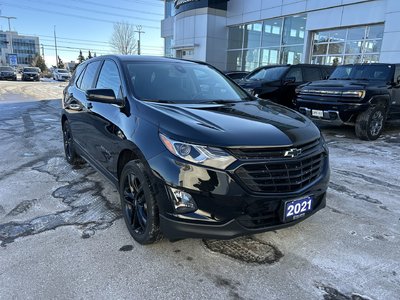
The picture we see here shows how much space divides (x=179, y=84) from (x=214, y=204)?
1.78 m

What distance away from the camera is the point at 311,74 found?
10.8m

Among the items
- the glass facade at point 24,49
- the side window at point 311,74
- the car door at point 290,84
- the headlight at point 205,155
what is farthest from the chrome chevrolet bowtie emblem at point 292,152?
the glass facade at point 24,49

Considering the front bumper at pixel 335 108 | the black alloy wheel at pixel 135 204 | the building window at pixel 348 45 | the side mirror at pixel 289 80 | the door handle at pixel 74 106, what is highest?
the building window at pixel 348 45

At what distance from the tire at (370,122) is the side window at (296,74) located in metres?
3.31

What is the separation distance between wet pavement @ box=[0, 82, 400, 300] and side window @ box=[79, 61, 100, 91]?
1346 mm

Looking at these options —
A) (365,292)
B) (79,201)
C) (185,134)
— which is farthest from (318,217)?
(79,201)

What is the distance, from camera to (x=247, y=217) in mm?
2457

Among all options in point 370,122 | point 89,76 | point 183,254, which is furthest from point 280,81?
point 183,254

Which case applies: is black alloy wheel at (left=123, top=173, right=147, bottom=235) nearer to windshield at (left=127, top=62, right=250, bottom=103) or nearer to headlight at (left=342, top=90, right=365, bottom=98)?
windshield at (left=127, top=62, right=250, bottom=103)

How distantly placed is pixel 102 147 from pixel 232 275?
78.4 inches

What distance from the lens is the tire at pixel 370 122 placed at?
7262mm

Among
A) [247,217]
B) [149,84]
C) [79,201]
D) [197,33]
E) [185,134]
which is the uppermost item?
[197,33]

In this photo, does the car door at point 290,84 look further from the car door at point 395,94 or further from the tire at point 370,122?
the tire at point 370,122

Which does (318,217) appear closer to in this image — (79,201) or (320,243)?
(320,243)
